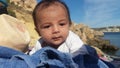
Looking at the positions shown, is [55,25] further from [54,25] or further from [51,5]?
[51,5]

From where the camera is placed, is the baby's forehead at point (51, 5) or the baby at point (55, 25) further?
the baby's forehead at point (51, 5)

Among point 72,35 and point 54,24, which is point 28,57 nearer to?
point 54,24

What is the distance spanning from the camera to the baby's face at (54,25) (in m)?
2.43

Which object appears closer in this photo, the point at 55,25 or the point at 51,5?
the point at 55,25

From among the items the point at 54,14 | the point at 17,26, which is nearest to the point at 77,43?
the point at 54,14

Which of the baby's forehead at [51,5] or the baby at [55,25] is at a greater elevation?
the baby's forehead at [51,5]

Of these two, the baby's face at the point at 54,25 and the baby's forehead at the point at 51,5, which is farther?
the baby's forehead at the point at 51,5

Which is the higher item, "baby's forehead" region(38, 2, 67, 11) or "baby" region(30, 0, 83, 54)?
"baby's forehead" region(38, 2, 67, 11)

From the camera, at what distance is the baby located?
2.44m

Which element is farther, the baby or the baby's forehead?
the baby's forehead

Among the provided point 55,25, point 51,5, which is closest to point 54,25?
point 55,25

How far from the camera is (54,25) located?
8.00ft

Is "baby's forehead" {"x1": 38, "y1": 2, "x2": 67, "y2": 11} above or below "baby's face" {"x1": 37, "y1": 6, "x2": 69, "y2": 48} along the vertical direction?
above

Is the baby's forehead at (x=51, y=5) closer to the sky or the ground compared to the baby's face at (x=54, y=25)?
closer to the sky
